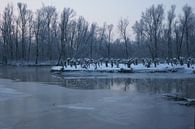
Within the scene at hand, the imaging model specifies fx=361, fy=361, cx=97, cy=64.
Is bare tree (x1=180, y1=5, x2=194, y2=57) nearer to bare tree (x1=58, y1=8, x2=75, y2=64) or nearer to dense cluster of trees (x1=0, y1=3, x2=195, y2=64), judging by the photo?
dense cluster of trees (x1=0, y1=3, x2=195, y2=64)

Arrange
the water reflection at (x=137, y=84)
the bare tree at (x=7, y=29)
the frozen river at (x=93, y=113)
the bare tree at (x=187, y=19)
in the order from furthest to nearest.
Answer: the bare tree at (x=7, y=29) < the bare tree at (x=187, y=19) < the water reflection at (x=137, y=84) < the frozen river at (x=93, y=113)

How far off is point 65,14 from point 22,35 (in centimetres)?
1371

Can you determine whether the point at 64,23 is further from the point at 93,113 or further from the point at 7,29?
the point at 93,113

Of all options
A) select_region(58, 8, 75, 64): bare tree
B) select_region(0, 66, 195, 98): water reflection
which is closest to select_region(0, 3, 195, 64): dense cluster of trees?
select_region(58, 8, 75, 64): bare tree

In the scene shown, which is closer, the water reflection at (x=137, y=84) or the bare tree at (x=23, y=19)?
the water reflection at (x=137, y=84)

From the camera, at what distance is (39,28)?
89.1 m

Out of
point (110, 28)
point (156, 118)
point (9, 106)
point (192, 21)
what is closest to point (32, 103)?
point (9, 106)

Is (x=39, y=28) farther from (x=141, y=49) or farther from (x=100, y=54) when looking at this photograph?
(x=141, y=49)

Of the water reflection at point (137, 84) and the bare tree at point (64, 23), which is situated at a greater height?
the bare tree at point (64, 23)

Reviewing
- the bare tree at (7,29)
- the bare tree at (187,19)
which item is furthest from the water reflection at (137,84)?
the bare tree at (7,29)

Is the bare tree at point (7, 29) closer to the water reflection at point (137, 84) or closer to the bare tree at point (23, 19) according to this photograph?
the bare tree at point (23, 19)

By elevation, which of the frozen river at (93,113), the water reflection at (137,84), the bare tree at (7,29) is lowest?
the frozen river at (93,113)

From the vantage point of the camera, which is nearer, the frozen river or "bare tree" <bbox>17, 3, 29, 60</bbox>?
the frozen river

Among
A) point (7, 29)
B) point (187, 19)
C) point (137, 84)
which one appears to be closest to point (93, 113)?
point (137, 84)
